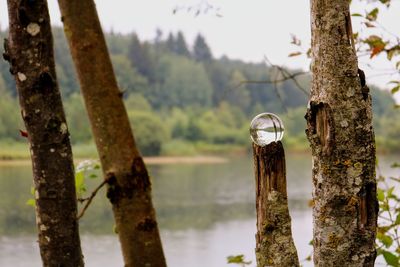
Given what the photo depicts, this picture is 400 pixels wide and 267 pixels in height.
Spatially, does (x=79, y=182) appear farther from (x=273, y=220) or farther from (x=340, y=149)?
(x=340, y=149)

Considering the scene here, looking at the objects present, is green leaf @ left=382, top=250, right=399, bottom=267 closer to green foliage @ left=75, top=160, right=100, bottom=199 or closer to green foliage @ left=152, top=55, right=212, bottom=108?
green foliage @ left=75, top=160, right=100, bottom=199

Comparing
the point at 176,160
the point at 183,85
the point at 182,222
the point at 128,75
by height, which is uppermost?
the point at 128,75

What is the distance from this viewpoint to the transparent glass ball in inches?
73.5

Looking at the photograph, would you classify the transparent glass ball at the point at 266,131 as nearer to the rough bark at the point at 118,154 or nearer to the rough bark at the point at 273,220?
the rough bark at the point at 273,220

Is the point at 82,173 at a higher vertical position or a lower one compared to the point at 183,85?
lower

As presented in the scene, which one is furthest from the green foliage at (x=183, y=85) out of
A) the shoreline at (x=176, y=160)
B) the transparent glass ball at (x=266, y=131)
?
the transparent glass ball at (x=266, y=131)

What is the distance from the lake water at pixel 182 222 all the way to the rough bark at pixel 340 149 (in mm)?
9154

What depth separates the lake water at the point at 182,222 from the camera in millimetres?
15507

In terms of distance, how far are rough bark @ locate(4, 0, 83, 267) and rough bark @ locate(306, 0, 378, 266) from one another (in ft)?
2.28

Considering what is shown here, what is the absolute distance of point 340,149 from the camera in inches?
69.0

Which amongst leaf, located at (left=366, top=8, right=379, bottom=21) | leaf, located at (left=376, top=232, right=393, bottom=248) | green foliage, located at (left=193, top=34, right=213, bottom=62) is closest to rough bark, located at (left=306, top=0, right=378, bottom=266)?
leaf, located at (left=376, top=232, right=393, bottom=248)

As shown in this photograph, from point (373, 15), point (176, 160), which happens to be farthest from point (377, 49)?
point (176, 160)

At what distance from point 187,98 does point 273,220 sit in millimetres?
72059

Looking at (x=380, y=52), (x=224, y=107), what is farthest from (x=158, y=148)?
(x=380, y=52)
